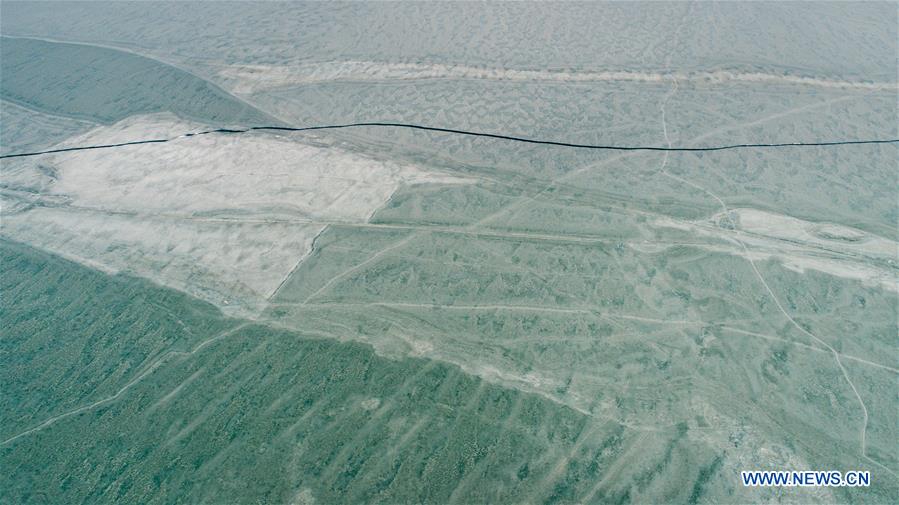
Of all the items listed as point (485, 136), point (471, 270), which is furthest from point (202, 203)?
point (485, 136)

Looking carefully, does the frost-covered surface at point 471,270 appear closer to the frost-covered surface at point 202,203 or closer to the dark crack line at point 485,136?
the frost-covered surface at point 202,203

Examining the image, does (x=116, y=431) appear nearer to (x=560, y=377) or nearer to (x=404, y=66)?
(x=560, y=377)

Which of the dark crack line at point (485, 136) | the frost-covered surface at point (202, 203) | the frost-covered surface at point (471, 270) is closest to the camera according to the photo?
the frost-covered surface at point (471, 270)

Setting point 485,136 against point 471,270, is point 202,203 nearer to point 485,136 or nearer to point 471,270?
point 471,270

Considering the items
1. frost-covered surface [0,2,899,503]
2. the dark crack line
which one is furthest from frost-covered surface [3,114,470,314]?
the dark crack line

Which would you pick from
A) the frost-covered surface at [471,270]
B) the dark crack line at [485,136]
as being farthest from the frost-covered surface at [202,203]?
the dark crack line at [485,136]

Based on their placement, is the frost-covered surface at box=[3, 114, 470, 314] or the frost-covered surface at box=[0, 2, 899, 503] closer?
the frost-covered surface at box=[0, 2, 899, 503]

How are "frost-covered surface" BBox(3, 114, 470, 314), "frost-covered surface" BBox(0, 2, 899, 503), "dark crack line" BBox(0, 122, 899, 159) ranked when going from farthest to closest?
1. "dark crack line" BBox(0, 122, 899, 159)
2. "frost-covered surface" BBox(3, 114, 470, 314)
3. "frost-covered surface" BBox(0, 2, 899, 503)

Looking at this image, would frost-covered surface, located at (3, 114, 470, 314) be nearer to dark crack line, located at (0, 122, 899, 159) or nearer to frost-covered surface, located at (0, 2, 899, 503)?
frost-covered surface, located at (0, 2, 899, 503)
